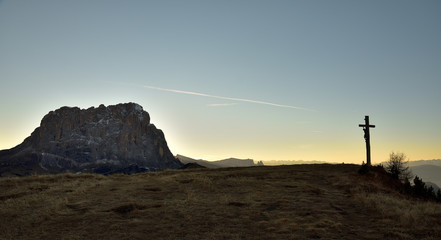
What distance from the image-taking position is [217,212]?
1627 cm

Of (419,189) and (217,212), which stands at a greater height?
(419,189)

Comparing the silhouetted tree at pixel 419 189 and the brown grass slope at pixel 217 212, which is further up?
the silhouetted tree at pixel 419 189

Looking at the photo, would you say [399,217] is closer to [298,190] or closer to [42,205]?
[298,190]

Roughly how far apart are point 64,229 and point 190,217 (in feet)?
18.8

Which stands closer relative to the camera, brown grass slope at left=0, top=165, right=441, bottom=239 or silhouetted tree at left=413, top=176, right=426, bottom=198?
brown grass slope at left=0, top=165, right=441, bottom=239

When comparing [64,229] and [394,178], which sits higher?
[394,178]

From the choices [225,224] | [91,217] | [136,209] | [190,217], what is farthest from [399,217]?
[91,217]

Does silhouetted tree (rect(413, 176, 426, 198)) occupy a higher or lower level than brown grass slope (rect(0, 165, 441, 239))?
higher

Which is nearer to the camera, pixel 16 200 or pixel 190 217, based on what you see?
pixel 190 217

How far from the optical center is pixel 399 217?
14.5 meters

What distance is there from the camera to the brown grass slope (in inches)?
516

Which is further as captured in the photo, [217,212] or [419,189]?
[419,189]

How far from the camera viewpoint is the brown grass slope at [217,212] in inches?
516

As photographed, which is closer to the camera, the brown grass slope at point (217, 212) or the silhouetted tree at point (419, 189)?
the brown grass slope at point (217, 212)
